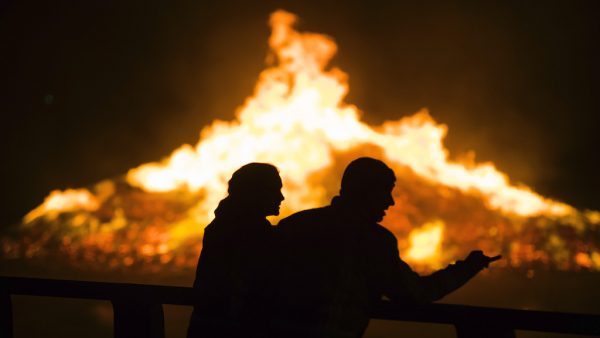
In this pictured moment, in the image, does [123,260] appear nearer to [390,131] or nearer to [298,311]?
[390,131]

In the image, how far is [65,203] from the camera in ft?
126

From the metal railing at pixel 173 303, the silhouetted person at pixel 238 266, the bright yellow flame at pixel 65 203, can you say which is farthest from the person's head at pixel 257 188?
the bright yellow flame at pixel 65 203

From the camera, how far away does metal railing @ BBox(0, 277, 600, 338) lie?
262cm

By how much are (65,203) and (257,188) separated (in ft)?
127

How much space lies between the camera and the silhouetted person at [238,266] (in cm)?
285

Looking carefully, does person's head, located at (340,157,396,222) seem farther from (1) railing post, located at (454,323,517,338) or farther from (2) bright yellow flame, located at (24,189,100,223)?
(2) bright yellow flame, located at (24,189,100,223)

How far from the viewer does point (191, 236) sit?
1305 inches

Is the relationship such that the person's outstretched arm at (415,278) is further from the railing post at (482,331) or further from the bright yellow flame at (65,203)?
the bright yellow flame at (65,203)

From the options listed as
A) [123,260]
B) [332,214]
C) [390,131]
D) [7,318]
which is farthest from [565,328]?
[123,260]

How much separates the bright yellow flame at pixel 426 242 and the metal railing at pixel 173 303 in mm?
28145

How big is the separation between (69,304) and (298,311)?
31.0 metres

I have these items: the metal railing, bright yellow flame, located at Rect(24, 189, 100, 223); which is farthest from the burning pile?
the metal railing

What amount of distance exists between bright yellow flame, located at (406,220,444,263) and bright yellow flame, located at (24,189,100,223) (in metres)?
20.5

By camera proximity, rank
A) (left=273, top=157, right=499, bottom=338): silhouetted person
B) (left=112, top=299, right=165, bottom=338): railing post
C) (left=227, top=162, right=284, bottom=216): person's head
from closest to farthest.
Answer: (left=273, top=157, right=499, bottom=338): silhouetted person → (left=227, top=162, right=284, bottom=216): person's head → (left=112, top=299, right=165, bottom=338): railing post
